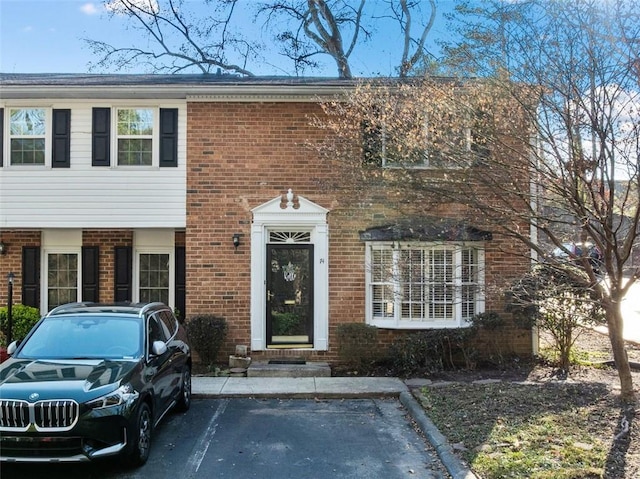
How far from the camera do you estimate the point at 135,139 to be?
34.6ft

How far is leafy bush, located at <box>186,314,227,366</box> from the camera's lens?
9.72 m

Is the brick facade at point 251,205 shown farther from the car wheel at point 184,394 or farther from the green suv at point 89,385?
the green suv at point 89,385

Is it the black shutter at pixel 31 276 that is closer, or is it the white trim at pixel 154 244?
the black shutter at pixel 31 276

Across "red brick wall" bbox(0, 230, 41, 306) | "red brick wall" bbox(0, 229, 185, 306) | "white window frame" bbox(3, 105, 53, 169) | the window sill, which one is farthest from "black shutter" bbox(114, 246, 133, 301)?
the window sill

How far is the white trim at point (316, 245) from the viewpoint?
10.1 metres

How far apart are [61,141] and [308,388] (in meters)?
6.93

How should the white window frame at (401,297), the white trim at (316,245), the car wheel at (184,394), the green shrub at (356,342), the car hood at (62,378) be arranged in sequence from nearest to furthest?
the car hood at (62,378), the car wheel at (184,394), the green shrub at (356,342), the white window frame at (401,297), the white trim at (316,245)

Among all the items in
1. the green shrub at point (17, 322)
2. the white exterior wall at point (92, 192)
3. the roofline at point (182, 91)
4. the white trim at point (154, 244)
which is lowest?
the green shrub at point (17, 322)

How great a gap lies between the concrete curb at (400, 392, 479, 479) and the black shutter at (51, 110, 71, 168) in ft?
26.0

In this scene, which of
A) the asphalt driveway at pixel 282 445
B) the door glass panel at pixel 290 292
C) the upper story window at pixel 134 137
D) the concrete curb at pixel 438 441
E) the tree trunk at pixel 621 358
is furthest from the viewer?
the upper story window at pixel 134 137

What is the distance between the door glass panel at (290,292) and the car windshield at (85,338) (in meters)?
4.25

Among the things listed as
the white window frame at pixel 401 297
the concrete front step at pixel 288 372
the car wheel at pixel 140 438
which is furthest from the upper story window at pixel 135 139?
the car wheel at pixel 140 438

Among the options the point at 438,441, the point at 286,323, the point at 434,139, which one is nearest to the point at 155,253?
the point at 286,323

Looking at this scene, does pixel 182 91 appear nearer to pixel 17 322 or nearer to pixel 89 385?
pixel 17 322
